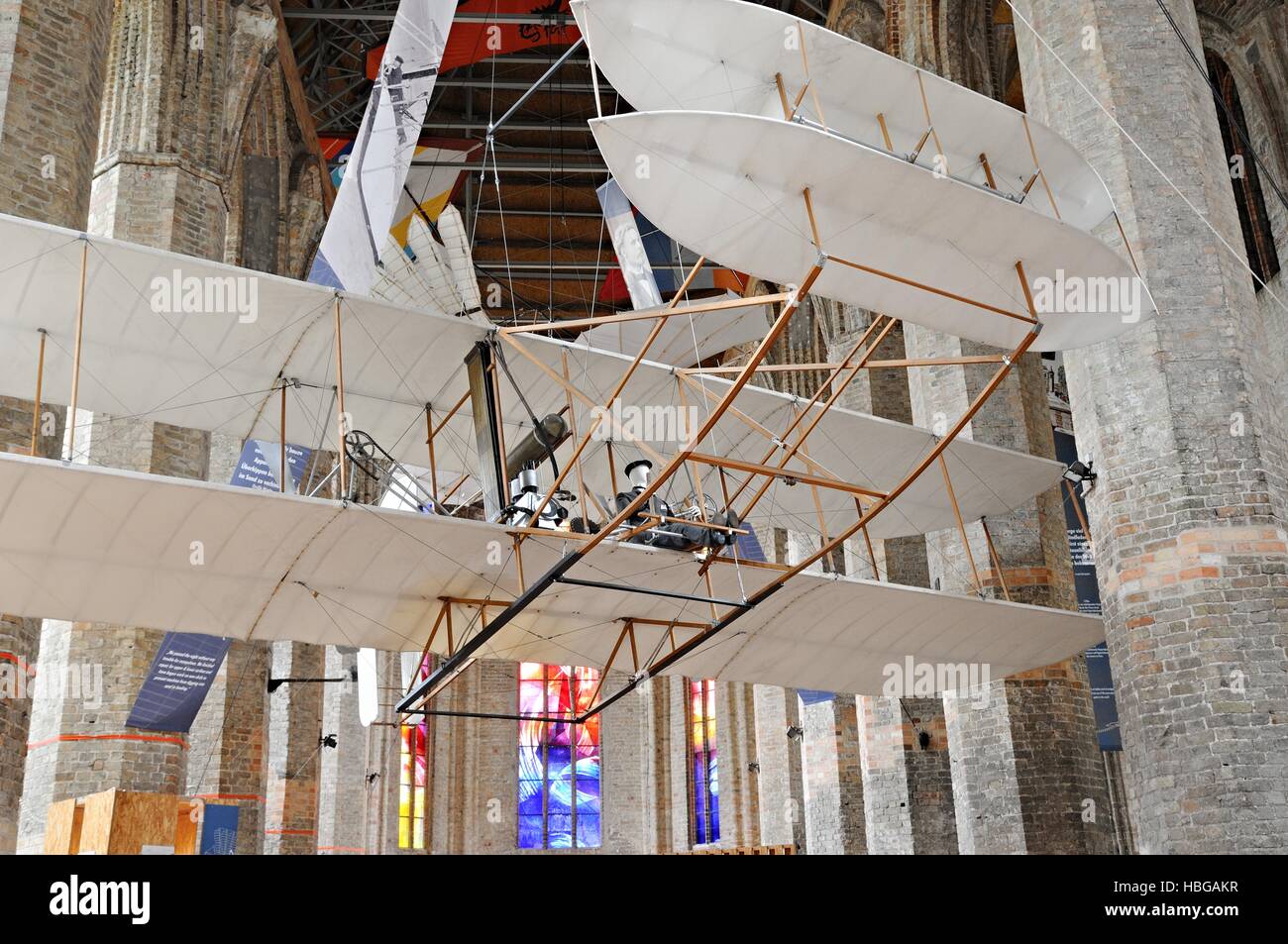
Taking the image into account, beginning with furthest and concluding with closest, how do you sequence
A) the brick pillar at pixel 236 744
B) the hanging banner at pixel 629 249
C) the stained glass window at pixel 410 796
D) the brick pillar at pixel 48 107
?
the stained glass window at pixel 410 796, the hanging banner at pixel 629 249, the brick pillar at pixel 236 744, the brick pillar at pixel 48 107

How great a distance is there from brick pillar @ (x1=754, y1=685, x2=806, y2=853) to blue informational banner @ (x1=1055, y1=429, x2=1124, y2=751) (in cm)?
843

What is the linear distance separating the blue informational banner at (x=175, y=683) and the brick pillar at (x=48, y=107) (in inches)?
172

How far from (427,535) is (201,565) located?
5.99ft

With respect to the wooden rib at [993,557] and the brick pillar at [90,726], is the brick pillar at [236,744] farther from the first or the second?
the wooden rib at [993,557]

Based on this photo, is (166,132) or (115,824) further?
(166,132)

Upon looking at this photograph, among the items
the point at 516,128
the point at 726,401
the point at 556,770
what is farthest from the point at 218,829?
the point at 556,770

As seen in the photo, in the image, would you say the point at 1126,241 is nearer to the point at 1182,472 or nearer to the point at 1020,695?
the point at 1182,472

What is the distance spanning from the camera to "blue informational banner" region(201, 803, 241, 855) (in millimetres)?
15250

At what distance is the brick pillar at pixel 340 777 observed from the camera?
2586 cm

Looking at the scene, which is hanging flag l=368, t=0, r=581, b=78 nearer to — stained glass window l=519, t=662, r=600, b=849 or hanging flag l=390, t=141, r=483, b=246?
hanging flag l=390, t=141, r=483, b=246

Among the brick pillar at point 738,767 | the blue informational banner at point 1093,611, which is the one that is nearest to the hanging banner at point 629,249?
the blue informational banner at point 1093,611

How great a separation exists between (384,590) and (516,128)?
17.9 m

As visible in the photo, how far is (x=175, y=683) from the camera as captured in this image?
12242mm
